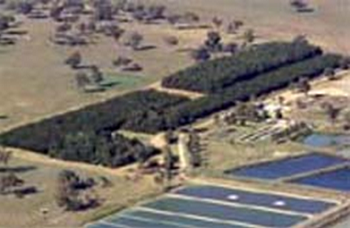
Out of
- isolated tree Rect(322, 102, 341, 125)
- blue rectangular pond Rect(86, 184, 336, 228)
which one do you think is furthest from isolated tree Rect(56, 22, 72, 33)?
blue rectangular pond Rect(86, 184, 336, 228)

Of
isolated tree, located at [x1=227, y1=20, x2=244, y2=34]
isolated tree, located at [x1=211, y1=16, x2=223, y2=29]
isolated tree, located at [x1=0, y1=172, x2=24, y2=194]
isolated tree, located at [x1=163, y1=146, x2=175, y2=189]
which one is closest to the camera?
Answer: isolated tree, located at [x1=0, y1=172, x2=24, y2=194]

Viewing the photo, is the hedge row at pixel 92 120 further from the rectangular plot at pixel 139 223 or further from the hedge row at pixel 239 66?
the rectangular plot at pixel 139 223

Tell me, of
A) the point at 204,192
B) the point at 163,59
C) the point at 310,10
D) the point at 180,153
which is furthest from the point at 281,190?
the point at 310,10

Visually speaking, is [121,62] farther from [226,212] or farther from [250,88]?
[226,212]

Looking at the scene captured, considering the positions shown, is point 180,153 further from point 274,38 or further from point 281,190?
point 274,38

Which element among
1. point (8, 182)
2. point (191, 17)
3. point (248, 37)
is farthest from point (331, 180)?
point (191, 17)

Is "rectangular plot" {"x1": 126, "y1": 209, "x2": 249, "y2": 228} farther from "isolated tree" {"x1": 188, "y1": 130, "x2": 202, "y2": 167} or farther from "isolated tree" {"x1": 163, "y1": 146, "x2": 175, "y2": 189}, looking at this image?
"isolated tree" {"x1": 188, "y1": 130, "x2": 202, "y2": 167}
